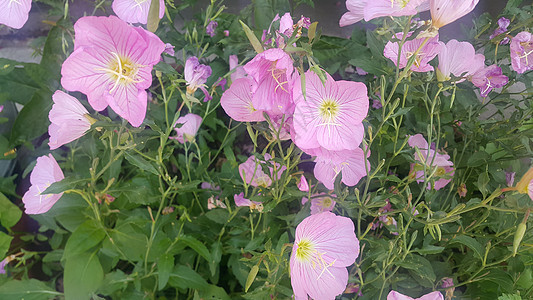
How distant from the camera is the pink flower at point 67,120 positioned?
0.57 meters

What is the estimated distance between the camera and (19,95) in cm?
96

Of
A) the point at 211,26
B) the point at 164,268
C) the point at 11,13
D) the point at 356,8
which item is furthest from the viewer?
the point at 211,26

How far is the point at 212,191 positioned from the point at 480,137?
22.3 inches

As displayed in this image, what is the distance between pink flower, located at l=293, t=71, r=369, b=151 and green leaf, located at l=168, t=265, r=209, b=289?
439 millimetres

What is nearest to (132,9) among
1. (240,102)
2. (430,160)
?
(240,102)

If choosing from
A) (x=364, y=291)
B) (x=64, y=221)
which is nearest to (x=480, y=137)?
(x=364, y=291)

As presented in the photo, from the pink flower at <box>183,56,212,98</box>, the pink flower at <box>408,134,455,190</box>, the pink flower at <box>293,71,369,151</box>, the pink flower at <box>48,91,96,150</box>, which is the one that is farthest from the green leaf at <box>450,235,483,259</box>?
the pink flower at <box>48,91,96,150</box>

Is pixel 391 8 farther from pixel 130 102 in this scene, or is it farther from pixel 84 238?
pixel 84 238

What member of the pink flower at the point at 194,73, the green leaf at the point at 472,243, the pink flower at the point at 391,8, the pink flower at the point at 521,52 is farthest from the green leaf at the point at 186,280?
the pink flower at the point at 521,52

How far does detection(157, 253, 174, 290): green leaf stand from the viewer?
0.75 metres

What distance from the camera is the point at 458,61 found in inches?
26.8

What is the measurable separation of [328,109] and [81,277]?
60 centimetres

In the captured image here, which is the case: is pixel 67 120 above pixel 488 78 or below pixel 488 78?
above

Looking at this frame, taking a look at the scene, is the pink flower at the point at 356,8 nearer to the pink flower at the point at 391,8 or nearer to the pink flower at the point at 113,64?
the pink flower at the point at 391,8
